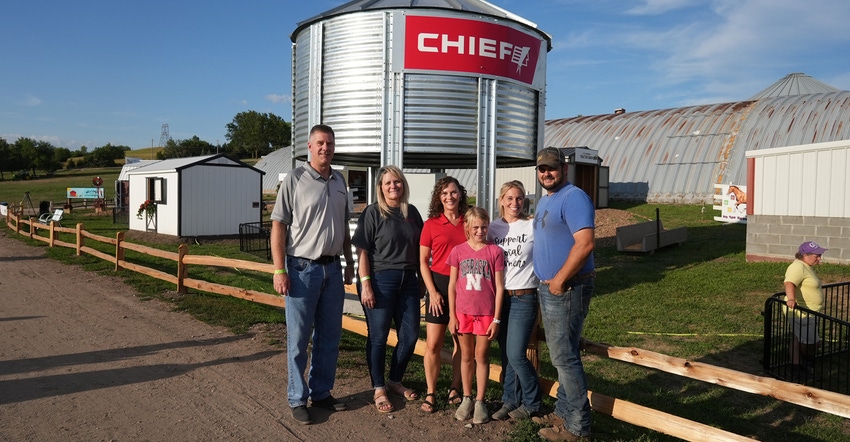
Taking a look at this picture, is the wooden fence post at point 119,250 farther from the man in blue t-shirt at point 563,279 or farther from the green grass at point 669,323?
the man in blue t-shirt at point 563,279

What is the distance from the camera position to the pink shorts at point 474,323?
4.34 metres

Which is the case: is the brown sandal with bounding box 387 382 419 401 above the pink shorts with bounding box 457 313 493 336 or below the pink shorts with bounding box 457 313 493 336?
below

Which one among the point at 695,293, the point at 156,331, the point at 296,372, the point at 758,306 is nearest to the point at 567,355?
the point at 296,372

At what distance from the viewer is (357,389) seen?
5.22 meters

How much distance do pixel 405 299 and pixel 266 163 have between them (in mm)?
49929

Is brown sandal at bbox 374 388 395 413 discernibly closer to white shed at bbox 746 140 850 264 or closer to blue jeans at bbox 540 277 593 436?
blue jeans at bbox 540 277 593 436

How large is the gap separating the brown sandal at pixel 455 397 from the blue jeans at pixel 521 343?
0.45 metres

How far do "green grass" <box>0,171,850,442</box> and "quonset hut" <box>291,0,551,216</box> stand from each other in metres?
2.70

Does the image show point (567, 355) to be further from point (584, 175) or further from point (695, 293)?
point (584, 175)

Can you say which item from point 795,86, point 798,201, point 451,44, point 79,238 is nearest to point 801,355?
point 451,44

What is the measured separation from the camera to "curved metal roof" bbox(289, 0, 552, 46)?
783 centimetres

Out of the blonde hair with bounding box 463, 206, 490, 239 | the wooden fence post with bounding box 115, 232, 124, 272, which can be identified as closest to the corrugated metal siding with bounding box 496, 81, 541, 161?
the blonde hair with bounding box 463, 206, 490, 239

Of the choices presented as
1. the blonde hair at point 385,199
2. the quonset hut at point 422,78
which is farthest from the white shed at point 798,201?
the blonde hair at point 385,199

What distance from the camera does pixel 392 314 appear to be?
4711mm
